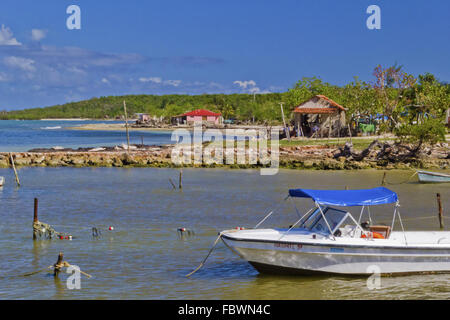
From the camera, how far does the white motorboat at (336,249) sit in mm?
16219

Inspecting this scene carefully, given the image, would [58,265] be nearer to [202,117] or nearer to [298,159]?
[298,159]

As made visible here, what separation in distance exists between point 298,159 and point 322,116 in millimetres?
15316

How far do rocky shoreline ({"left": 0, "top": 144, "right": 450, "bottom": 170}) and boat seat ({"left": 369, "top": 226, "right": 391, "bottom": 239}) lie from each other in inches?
1087

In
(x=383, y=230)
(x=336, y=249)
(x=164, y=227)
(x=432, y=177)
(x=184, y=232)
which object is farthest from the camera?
(x=432, y=177)

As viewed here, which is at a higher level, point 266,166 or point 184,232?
point 266,166

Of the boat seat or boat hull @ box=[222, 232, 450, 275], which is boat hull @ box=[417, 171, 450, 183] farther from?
boat hull @ box=[222, 232, 450, 275]

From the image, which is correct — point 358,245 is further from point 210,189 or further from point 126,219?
point 210,189

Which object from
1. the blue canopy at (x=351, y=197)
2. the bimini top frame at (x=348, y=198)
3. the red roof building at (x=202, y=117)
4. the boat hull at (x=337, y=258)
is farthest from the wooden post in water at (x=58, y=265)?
the red roof building at (x=202, y=117)

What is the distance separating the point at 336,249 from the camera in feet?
53.2

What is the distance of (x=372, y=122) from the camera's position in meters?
69.3

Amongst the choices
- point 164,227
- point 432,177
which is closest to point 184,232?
point 164,227

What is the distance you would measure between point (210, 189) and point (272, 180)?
575cm

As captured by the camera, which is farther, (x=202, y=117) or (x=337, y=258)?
(x=202, y=117)
